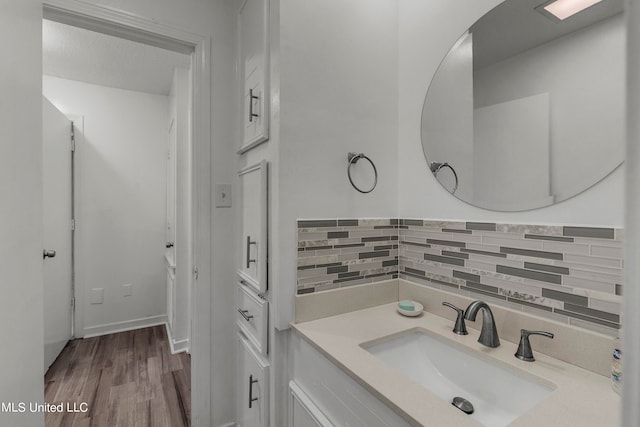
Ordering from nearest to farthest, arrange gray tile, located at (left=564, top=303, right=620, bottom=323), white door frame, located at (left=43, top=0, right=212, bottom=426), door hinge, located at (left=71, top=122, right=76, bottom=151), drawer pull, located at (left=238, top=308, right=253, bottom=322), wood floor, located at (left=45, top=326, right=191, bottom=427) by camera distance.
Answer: gray tile, located at (left=564, top=303, right=620, bottom=323) → drawer pull, located at (left=238, top=308, right=253, bottom=322) → white door frame, located at (left=43, top=0, right=212, bottom=426) → wood floor, located at (left=45, top=326, right=191, bottom=427) → door hinge, located at (left=71, top=122, right=76, bottom=151)

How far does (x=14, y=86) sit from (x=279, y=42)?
0.74 m

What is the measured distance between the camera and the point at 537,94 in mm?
908

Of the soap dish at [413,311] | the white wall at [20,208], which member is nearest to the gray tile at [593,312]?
the soap dish at [413,311]

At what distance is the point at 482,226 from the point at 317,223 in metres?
0.57

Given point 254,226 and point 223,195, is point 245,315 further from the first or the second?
point 223,195

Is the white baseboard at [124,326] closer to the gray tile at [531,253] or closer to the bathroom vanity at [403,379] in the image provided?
the bathroom vanity at [403,379]

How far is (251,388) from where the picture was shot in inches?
50.9

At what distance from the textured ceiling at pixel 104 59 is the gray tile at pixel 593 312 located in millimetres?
2684

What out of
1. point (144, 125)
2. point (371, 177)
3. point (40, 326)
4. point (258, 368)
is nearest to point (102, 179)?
point (144, 125)

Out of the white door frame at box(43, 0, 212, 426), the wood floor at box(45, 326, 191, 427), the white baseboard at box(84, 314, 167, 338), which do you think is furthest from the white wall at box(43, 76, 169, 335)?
the white door frame at box(43, 0, 212, 426)

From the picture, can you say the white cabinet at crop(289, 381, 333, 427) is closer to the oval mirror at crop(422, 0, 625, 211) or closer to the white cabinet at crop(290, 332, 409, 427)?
the white cabinet at crop(290, 332, 409, 427)

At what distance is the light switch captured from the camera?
1.53 metres

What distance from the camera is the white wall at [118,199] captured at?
274 centimetres

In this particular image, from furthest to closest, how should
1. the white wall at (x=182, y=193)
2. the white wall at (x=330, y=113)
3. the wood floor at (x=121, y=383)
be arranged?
the white wall at (x=182, y=193), the wood floor at (x=121, y=383), the white wall at (x=330, y=113)
